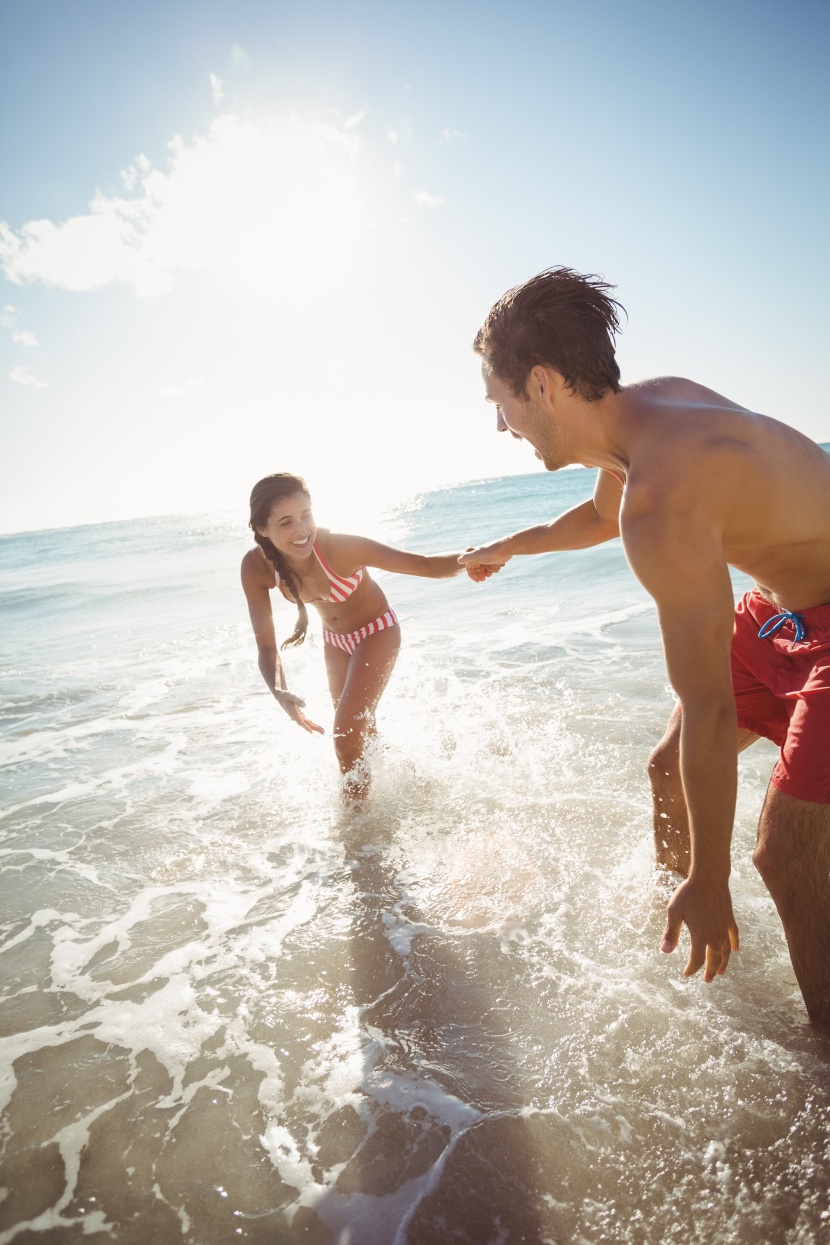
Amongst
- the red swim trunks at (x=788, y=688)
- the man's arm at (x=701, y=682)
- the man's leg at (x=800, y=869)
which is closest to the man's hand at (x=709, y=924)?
the man's arm at (x=701, y=682)

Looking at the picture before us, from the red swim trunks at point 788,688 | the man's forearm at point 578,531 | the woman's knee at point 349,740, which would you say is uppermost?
the man's forearm at point 578,531

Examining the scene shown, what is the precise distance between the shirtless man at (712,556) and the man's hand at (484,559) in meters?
1.50

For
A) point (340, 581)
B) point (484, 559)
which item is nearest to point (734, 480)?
point (484, 559)

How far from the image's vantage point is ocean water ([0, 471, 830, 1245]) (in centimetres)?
211

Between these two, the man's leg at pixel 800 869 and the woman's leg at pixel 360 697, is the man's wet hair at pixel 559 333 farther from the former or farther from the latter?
the woman's leg at pixel 360 697

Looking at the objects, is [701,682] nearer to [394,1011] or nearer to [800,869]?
[800,869]

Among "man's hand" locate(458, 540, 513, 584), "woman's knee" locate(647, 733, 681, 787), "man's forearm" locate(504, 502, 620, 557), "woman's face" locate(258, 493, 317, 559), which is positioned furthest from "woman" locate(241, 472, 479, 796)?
"woman's knee" locate(647, 733, 681, 787)

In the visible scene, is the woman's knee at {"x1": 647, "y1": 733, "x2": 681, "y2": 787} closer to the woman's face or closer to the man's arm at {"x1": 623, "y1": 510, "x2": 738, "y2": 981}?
the man's arm at {"x1": 623, "y1": 510, "x2": 738, "y2": 981}

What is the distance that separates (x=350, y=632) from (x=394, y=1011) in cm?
283

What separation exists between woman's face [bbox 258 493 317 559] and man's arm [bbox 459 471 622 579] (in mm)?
1142

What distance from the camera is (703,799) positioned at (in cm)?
199

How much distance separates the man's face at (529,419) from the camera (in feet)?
7.94

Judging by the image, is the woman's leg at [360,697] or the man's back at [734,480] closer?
the man's back at [734,480]

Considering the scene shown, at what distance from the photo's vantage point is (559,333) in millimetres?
2328
